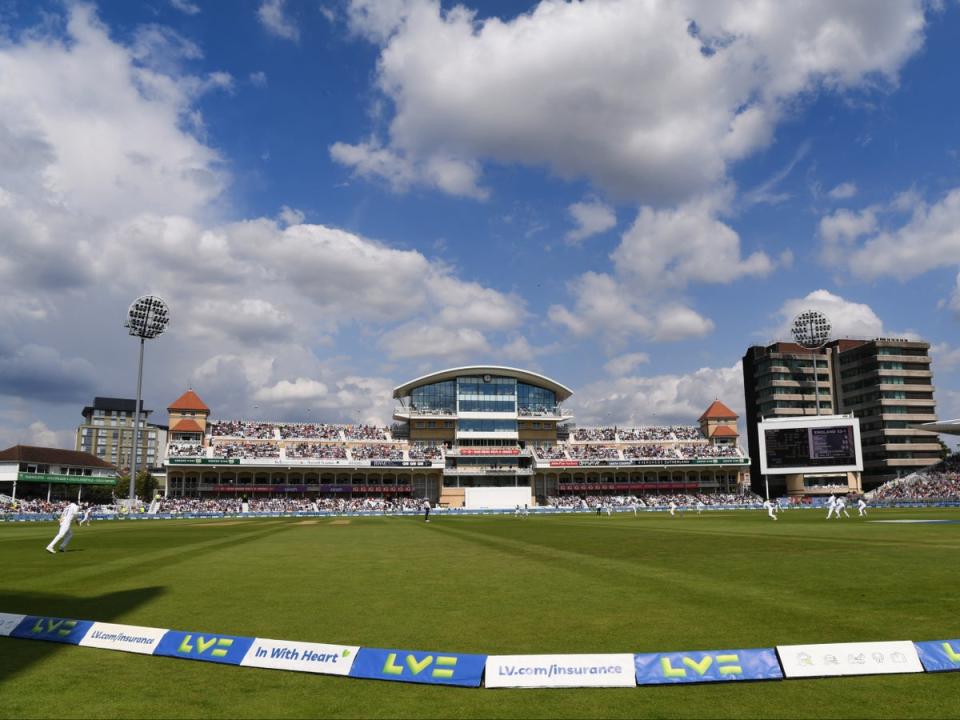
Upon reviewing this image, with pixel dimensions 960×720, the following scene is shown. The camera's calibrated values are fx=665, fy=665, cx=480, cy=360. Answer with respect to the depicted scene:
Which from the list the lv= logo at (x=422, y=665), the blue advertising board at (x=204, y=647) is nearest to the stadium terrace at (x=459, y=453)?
the blue advertising board at (x=204, y=647)

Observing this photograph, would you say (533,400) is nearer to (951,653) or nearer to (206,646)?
(206,646)

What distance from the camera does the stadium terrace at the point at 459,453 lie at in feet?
292

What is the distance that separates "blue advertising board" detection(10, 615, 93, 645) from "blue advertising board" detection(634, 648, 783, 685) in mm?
7868

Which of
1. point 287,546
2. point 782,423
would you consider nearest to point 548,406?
point 782,423

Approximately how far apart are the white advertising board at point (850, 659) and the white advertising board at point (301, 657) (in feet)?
16.7

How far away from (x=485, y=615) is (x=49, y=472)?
113041 millimetres

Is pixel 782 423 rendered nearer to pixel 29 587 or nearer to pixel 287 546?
pixel 287 546

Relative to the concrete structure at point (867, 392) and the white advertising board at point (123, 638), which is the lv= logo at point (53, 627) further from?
the concrete structure at point (867, 392)

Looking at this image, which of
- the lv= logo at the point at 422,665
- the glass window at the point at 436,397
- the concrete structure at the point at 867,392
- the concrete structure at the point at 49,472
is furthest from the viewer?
the concrete structure at the point at 867,392

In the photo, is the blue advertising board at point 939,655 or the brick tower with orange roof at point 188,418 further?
the brick tower with orange roof at point 188,418

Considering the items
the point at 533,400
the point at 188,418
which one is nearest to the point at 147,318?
the point at 188,418

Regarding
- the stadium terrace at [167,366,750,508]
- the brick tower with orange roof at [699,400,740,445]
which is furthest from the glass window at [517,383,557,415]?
the brick tower with orange roof at [699,400,740,445]

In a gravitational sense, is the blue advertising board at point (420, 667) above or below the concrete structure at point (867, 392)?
below

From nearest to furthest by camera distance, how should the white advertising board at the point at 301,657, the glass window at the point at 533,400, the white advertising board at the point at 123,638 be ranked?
the white advertising board at the point at 301,657 → the white advertising board at the point at 123,638 → the glass window at the point at 533,400
